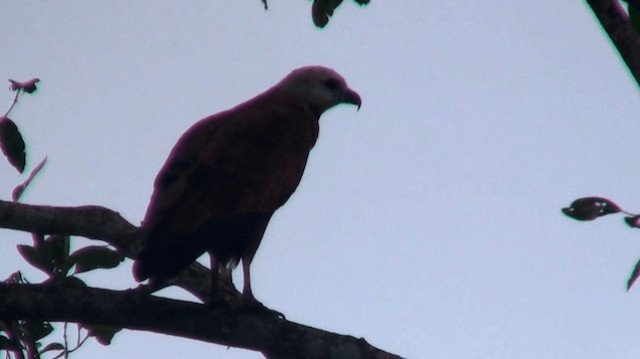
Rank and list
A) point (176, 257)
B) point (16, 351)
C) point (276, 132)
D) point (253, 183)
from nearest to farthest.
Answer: point (16, 351) < point (176, 257) < point (253, 183) < point (276, 132)

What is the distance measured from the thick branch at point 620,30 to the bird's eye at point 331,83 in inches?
144

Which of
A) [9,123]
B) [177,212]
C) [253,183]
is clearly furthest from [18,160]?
[253,183]

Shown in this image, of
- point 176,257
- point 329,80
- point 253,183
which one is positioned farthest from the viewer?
point 329,80

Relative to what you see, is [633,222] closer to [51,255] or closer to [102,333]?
[102,333]

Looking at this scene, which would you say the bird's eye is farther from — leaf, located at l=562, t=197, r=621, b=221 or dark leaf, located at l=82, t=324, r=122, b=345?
leaf, located at l=562, t=197, r=621, b=221

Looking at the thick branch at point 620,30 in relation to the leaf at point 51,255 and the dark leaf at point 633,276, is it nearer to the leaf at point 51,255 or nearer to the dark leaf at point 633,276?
the dark leaf at point 633,276

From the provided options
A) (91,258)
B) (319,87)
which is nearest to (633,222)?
(91,258)

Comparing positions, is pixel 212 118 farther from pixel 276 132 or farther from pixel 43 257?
pixel 43 257

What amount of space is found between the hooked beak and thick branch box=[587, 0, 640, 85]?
A: 374 centimetres

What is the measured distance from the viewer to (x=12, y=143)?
398 cm

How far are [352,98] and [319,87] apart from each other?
0.31 m

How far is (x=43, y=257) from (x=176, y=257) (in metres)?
0.65

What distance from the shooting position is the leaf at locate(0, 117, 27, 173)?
→ 397 centimetres

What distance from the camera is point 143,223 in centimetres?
430
